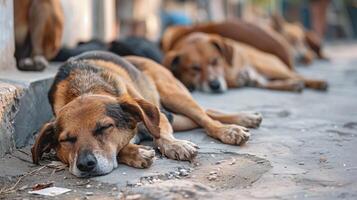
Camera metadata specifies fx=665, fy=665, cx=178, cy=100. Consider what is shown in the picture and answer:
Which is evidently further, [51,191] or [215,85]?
[215,85]

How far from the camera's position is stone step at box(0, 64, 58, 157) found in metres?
4.26

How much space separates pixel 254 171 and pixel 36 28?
2.88 meters

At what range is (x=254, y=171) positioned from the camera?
3859mm

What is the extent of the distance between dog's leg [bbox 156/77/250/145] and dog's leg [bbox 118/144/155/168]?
0.77 metres

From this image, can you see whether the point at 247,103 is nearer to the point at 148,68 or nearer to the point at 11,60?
the point at 148,68

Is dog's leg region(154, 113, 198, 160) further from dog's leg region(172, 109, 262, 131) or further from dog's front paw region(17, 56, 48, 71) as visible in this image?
dog's front paw region(17, 56, 48, 71)

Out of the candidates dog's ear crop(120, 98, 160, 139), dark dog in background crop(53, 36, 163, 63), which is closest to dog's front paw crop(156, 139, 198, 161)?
dog's ear crop(120, 98, 160, 139)

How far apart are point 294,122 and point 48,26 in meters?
2.33

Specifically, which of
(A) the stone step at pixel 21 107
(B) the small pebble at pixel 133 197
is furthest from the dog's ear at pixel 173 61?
(B) the small pebble at pixel 133 197

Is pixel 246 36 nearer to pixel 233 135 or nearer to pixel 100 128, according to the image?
pixel 233 135

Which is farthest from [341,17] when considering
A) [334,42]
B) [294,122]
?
[294,122]

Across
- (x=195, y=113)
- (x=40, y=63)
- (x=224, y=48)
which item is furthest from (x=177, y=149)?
(x=224, y=48)

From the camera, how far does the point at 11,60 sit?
17.1 ft

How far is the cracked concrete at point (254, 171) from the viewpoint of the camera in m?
3.41
